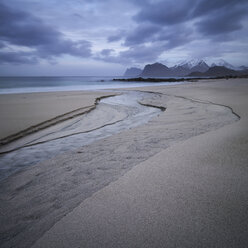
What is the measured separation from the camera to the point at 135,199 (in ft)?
4.21

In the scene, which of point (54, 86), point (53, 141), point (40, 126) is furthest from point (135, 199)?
point (54, 86)

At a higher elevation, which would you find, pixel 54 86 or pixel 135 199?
A: pixel 54 86

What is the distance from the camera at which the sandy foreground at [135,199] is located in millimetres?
987

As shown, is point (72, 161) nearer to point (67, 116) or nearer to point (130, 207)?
point (130, 207)

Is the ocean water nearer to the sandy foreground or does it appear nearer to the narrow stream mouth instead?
the narrow stream mouth

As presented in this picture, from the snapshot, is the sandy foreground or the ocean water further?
the ocean water

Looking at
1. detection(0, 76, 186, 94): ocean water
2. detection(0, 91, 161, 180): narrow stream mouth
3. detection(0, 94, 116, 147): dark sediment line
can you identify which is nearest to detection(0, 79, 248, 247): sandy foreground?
detection(0, 91, 161, 180): narrow stream mouth

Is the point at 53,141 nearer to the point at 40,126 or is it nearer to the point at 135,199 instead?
the point at 40,126

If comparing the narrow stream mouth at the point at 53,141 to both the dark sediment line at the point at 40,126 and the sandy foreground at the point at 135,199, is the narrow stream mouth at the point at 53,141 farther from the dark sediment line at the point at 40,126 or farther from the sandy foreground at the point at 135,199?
the sandy foreground at the point at 135,199

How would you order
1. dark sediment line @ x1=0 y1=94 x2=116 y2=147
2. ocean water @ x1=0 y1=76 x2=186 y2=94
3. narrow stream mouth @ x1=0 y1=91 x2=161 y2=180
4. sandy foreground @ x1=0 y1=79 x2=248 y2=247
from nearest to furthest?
sandy foreground @ x1=0 y1=79 x2=248 y2=247 < narrow stream mouth @ x1=0 y1=91 x2=161 y2=180 < dark sediment line @ x1=0 y1=94 x2=116 y2=147 < ocean water @ x1=0 y1=76 x2=186 y2=94

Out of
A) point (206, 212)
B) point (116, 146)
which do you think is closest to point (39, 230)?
point (206, 212)

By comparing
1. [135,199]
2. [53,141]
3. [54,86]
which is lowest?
[53,141]

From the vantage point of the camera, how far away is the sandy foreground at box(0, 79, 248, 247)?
0.99 m

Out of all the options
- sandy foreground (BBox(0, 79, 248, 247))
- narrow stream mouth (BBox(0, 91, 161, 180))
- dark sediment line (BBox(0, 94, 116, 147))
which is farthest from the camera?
dark sediment line (BBox(0, 94, 116, 147))
